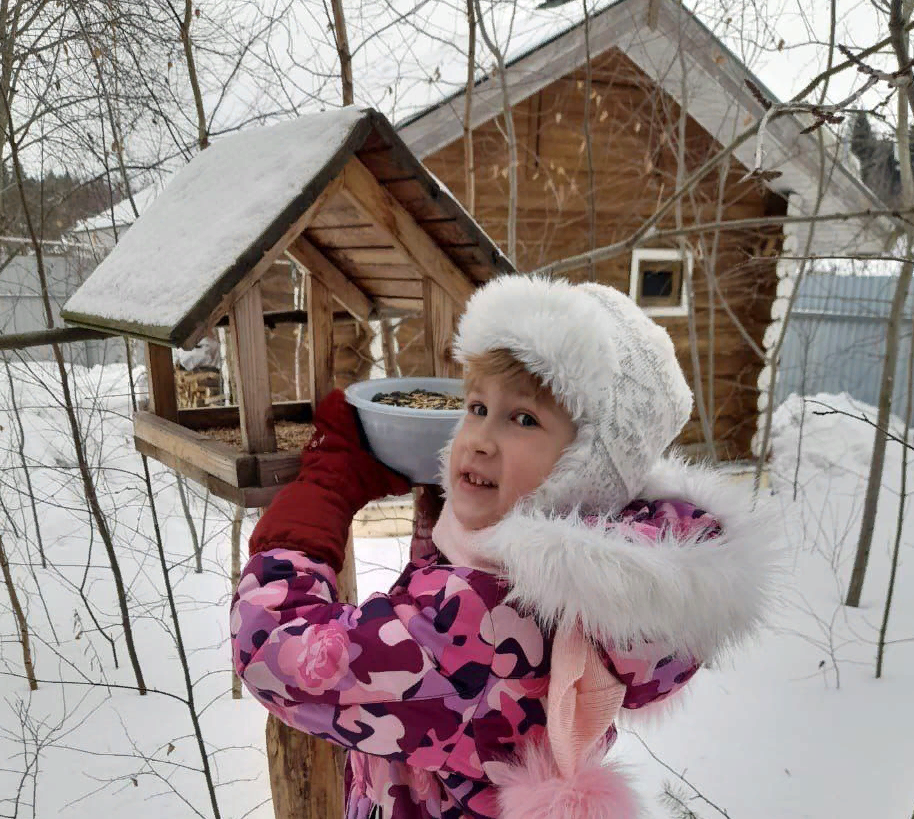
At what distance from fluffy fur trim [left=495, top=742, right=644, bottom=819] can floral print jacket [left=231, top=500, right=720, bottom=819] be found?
0.11ft

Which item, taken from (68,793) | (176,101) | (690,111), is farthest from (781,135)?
(68,793)

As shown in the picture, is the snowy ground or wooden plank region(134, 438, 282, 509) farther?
the snowy ground

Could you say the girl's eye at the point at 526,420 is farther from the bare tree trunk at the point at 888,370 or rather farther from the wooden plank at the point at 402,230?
the bare tree trunk at the point at 888,370

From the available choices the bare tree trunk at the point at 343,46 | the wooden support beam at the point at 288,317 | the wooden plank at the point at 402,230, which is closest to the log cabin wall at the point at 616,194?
the bare tree trunk at the point at 343,46

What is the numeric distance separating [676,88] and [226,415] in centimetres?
525

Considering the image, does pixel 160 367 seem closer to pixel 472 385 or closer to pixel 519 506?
pixel 472 385

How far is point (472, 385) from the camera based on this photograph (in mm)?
1041

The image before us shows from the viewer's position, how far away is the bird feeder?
117cm

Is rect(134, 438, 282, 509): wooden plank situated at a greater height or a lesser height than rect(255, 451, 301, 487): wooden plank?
lesser

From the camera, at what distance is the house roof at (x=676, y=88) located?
434 centimetres

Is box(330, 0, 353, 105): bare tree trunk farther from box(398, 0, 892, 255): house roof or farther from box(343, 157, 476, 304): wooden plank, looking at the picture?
box(398, 0, 892, 255): house roof

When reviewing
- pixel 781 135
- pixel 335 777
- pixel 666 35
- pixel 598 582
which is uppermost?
pixel 666 35

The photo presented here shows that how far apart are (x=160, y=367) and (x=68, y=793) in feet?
5.63

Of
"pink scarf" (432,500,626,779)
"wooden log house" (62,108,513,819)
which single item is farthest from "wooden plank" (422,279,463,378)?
"pink scarf" (432,500,626,779)
